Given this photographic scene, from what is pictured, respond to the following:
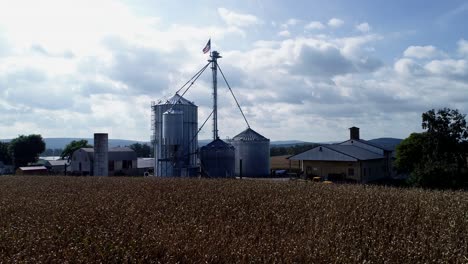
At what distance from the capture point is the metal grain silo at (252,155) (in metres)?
46.3

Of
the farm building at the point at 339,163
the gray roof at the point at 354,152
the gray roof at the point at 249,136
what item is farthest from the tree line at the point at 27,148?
the gray roof at the point at 354,152

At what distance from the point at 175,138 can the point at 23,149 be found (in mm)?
52491

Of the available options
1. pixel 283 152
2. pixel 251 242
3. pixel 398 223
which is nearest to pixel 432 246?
pixel 398 223

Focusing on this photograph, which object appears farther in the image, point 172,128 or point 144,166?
point 144,166

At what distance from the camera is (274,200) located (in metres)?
13.9

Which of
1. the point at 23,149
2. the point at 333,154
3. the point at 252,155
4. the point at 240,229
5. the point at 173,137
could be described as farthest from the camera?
the point at 23,149

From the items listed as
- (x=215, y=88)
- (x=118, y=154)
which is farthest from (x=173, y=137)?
(x=118, y=154)

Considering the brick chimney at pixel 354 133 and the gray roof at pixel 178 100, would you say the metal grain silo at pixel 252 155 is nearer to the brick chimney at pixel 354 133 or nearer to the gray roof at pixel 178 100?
the gray roof at pixel 178 100

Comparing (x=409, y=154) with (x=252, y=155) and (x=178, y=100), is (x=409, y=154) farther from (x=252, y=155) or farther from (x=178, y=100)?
(x=178, y=100)

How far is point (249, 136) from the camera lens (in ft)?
155

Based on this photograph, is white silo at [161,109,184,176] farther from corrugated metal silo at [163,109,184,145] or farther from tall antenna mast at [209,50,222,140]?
tall antenna mast at [209,50,222,140]

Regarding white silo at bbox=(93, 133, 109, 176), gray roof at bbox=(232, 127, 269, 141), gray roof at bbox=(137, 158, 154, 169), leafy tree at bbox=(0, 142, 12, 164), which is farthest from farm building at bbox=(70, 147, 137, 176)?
leafy tree at bbox=(0, 142, 12, 164)

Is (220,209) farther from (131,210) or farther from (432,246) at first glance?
(432,246)

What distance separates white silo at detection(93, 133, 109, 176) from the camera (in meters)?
46.5
